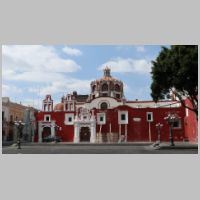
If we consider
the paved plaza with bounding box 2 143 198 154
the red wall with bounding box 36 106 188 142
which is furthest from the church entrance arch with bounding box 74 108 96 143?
the paved plaza with bounding box 2 143 198 154

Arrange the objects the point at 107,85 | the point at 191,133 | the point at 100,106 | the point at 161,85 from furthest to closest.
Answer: the point at 107,85 < the point at 100,106 < the point at 191,133 < the point at 161,85

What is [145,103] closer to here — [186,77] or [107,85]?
[107,85]

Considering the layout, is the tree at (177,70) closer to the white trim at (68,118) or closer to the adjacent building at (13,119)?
the white trim at (68,118)

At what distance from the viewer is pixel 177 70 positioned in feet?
67.9

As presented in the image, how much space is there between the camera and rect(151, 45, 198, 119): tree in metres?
20.1

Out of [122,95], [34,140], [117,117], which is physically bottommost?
[34,140]

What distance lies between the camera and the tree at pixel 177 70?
20078 millimetres

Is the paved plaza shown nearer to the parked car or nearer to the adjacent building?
the parked car

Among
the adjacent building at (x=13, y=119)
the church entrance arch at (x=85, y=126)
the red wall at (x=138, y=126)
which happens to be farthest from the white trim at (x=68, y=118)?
the adjacent building at (x=13, y=119)

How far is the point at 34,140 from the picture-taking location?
47.0 metres

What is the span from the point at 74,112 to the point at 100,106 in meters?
5.57

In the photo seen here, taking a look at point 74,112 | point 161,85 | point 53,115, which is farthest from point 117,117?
point 161,85

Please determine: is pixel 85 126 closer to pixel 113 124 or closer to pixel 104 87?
pixel 113 124

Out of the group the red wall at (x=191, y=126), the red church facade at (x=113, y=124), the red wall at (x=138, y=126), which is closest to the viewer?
the red wall at (x=191, y=126)
